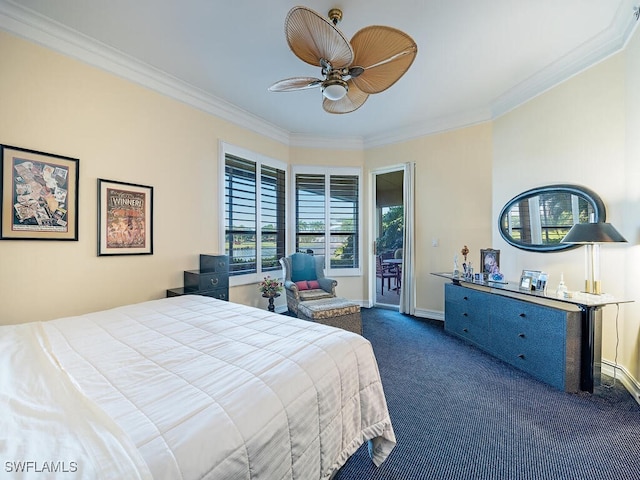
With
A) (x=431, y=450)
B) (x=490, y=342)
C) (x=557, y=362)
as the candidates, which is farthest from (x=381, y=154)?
(x=431, y=450)

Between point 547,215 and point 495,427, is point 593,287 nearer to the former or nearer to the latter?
point 547,215

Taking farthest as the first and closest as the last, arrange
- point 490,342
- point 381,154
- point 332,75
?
Result: point 381,154 < point 490,342 < point 332,75

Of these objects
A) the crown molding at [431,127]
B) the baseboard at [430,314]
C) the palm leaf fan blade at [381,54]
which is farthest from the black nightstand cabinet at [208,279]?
the crown molding at [431,127]

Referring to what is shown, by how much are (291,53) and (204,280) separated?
242cm

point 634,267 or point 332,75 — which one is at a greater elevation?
point 332,75

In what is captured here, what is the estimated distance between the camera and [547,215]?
3.00 m

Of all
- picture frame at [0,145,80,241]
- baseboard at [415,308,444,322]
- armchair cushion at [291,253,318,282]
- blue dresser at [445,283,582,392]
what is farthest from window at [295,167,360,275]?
picture frame at [0,145,80,241]

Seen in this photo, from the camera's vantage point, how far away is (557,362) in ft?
7.62

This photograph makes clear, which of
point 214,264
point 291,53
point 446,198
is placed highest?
point 291,53

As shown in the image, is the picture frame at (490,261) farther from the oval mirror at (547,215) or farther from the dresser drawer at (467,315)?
the dresser drawer at (467,315)

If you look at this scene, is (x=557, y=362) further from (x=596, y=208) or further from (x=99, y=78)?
(x=99, y=78)

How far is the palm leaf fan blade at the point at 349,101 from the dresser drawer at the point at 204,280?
2117 mm

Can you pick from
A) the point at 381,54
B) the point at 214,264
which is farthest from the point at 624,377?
the point at 214,264

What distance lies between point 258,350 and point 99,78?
114 inches
